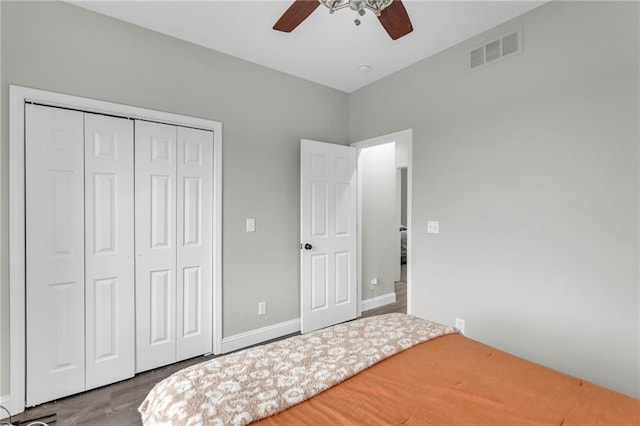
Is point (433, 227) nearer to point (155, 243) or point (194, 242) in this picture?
point (194, 242)

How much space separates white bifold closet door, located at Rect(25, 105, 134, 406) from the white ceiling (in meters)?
0.88

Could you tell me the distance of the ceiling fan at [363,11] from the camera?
145cm

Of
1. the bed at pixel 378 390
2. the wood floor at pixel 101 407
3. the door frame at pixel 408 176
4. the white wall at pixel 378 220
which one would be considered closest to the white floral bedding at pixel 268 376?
the bed at pixel 378 390

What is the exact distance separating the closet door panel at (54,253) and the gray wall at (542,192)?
2785mm

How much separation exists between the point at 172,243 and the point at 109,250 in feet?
1.44

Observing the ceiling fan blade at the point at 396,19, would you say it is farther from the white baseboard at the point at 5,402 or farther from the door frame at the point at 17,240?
the white baseboard at the point at 5,402

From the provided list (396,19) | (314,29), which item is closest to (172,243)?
(314,29)

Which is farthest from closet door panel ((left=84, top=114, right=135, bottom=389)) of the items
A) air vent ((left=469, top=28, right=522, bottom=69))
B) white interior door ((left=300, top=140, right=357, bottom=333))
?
air vent ((left=469, top=28, right=522, bottom=69))

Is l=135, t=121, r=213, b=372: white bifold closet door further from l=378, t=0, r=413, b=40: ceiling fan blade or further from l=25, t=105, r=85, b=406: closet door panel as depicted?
l=378, t=0, r=413, b=40: ceiling fan blade

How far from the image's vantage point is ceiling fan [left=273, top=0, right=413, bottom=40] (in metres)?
1.45

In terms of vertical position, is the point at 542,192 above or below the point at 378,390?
above

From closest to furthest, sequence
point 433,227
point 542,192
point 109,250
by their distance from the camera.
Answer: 1. point 542,192
2. point 109,250
3. point 433,227

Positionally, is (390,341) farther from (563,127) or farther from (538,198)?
(563,127)

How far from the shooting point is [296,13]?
1722mm
